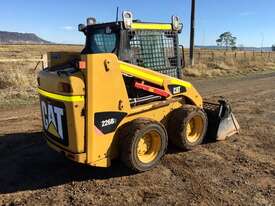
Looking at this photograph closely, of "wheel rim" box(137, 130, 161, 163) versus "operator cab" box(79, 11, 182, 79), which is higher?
"operator cab" box(79, 11, 182, 79)

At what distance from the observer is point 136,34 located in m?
6.45

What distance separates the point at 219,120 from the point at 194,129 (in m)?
0.63

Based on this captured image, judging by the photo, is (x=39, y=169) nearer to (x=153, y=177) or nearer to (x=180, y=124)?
(x=153, y=177)

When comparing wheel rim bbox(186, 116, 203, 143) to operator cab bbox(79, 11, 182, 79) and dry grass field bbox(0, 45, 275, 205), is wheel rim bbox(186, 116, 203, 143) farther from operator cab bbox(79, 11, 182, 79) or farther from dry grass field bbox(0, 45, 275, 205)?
operator cab bbox(79, 11, 182, 79)

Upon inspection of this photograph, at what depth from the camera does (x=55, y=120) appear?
18.5 feet

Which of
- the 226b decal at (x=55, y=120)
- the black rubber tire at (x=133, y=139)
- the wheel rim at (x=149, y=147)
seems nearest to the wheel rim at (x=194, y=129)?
the wheel rim at (x=149, y=147)

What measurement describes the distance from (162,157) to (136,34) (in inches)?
84.9

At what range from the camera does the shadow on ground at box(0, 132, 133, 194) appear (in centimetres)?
579

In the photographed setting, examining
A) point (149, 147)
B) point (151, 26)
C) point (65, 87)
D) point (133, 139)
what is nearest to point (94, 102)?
point (65, 87)

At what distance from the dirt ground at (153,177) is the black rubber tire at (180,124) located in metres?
0.22

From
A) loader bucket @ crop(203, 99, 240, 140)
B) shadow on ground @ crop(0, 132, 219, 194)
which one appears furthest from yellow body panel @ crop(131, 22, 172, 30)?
shadow on ground @ crop(0, 132, 219, 194)

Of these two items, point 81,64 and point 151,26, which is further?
point 151,26

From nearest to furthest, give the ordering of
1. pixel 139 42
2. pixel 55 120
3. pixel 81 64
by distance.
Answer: pixel 81 64 → pixel 55 120 → pixel 139 42

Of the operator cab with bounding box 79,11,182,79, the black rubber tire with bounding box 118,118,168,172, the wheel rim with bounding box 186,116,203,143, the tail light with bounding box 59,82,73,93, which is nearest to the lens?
the tail light with bounding box 59,82,73,93
